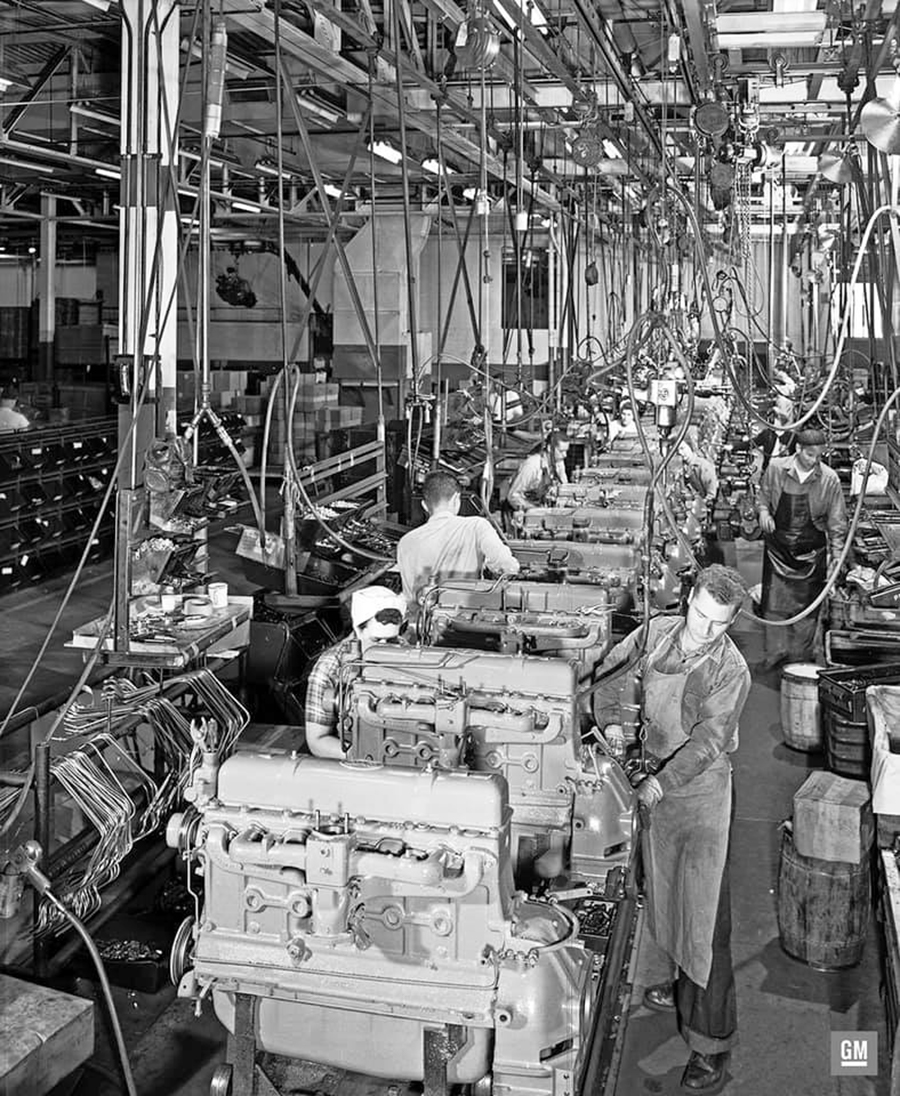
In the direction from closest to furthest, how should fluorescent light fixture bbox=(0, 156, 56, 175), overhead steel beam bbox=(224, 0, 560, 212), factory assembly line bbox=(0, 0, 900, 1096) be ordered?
factory assembly line bbox=(0, 0, 900, 1096)
overhead steel beam bbox=(224, 0, 560, 212)
fluorescent light fixture bbox=(0, 156, 56, 175)

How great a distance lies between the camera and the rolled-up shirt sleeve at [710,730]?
11.2ft

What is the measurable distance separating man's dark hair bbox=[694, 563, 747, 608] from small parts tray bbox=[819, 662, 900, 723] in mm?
1278

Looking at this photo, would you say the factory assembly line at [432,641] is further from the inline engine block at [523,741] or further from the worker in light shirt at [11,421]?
the worker in light shirt at [11,421]

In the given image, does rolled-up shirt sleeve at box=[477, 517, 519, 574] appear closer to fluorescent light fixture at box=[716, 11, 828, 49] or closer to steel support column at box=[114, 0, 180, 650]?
steel support column at box=[114, 0, 180, 650]

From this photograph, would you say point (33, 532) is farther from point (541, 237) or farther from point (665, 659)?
point (541, 237)

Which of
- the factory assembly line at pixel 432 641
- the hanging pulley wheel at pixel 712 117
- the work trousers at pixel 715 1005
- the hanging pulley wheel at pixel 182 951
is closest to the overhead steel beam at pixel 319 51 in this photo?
the factory assembly line at pixel 432 641

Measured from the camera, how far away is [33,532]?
894cm

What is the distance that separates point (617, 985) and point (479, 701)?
73 centimetres

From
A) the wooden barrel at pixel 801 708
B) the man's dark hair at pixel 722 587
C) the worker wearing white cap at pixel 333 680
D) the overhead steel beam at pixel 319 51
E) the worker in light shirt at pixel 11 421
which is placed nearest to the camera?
the worker wearing white cap at pixel 333 680

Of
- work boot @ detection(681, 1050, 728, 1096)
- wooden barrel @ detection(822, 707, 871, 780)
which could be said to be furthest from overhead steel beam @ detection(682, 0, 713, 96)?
work boot @ detection(681, 1050, 728, 1096)

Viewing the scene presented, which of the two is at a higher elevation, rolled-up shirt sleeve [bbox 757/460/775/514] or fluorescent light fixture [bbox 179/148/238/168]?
fluorescent light fixture [bbox 179/148/238/168]

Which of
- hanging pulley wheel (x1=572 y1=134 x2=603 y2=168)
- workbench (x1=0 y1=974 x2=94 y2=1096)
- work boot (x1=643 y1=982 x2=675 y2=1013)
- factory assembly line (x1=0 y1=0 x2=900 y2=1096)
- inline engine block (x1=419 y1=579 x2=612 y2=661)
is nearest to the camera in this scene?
workbench (x1=0 y1=974 x2=94 y2=1096)

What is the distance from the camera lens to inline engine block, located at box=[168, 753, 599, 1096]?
225 cm

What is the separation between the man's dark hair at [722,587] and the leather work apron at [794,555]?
3914mm
